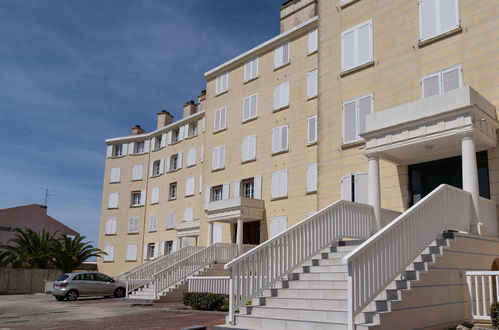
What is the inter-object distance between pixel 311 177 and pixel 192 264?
7070 millimetres

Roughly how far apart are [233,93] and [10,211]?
3036cm

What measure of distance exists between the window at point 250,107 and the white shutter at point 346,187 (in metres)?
10.7

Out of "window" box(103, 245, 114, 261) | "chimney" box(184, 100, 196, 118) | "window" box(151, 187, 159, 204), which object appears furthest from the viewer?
"window" box(103, 245, 114, 261)

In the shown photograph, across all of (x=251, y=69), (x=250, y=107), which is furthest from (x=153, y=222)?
(x=251, y=69)

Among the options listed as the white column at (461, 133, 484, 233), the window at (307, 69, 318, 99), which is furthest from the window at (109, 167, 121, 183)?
the white column at (461, 133, 484, 233)

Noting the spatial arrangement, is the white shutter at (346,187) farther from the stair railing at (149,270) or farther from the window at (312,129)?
the stair railing at (149,270)

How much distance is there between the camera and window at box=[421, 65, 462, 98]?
15.7 meters

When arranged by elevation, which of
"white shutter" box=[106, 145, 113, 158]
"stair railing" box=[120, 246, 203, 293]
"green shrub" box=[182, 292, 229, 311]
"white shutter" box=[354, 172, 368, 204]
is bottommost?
"green shrub" box=[182, 292, 229, 311]

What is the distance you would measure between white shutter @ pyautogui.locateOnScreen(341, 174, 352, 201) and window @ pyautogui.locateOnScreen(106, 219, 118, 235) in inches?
1166

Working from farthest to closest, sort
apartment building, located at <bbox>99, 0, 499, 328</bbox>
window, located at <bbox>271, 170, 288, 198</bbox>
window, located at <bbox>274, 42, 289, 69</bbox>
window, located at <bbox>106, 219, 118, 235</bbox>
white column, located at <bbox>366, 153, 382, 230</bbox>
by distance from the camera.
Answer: window, located at <bbox>106, 219, 118, 235</bbox> < window, located at <bbox>274, 42, 289, 69</bbox> < window, located at <bbox>271, 170, 288, 198</bbox> < white column, located at <bbox>366, 153, 382, 230</bbox> < apartment building, located at <bbox>99, 0, 499, 328</bbox>

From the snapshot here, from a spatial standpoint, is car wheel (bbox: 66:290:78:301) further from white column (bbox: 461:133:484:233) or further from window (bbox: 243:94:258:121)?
white column (bbox: 461:133:484:233)

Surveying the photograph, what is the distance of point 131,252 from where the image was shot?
136 ft

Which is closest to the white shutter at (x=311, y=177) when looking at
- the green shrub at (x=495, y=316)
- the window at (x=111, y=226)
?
the green shrub at (x=495, y=316)

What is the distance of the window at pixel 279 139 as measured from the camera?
25927 millimetres
